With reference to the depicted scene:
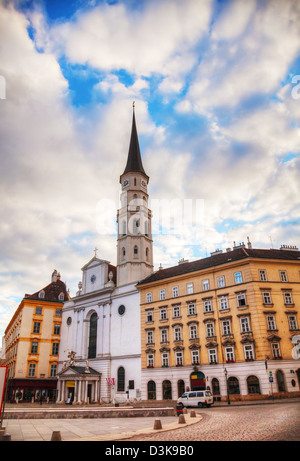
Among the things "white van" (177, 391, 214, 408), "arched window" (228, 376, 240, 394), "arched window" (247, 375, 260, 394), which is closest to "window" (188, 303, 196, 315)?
"arched window" (228, 376, 240, 394)

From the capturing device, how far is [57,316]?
64.5m

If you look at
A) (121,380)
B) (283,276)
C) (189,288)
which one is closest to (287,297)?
(283,276)

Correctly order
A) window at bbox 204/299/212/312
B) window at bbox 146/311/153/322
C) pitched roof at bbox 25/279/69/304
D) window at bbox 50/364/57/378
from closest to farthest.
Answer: window at bbox 204/299/212/312 → window at bbox 146/311/153/322 → window at bbox 50/364/57/378 → pitched roof at bbox 25/279/69/304

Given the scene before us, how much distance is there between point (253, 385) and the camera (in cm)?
3638

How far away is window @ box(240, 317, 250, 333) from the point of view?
3847 centimetres

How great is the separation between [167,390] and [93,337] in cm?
1860

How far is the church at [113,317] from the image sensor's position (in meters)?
50.0

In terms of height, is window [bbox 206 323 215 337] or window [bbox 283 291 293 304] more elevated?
window [bbox 283 291 293 304]

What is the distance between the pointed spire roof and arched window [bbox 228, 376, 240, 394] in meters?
41.0

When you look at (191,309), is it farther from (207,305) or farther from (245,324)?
(245,324)

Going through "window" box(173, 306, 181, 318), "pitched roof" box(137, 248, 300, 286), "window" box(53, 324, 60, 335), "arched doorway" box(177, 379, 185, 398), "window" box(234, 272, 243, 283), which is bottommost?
"arched doorway" box(177, 379, 185, 398)

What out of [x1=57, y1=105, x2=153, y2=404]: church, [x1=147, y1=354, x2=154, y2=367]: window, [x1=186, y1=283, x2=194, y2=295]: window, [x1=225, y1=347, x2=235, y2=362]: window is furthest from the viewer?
[x1=57, y1=105, x2=153, y2=404]: church

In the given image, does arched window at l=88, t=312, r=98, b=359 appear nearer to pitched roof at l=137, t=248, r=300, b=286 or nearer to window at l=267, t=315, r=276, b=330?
pitched roof at l=137, t=248, r=300, b=286

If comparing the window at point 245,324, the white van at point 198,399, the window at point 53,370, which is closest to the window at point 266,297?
the window at point 245,324
